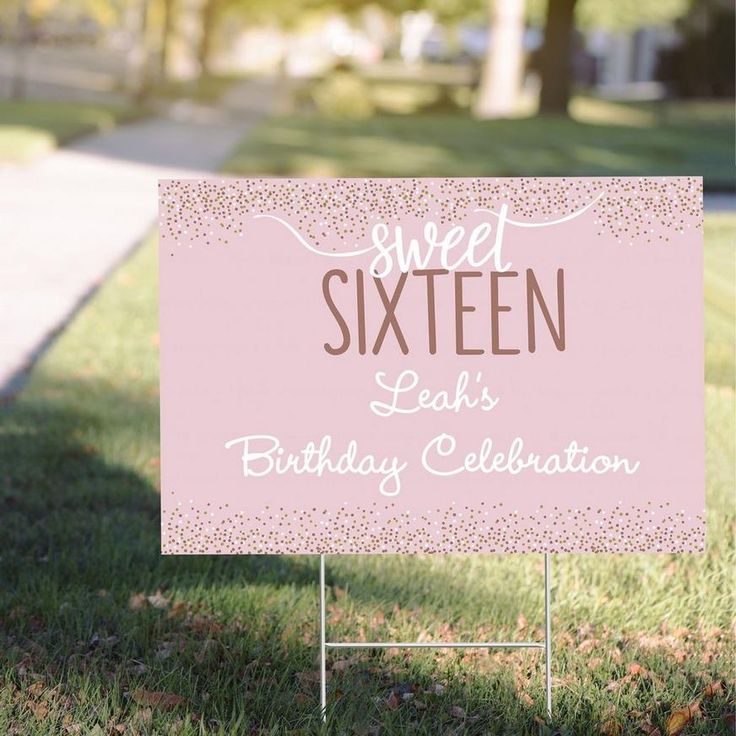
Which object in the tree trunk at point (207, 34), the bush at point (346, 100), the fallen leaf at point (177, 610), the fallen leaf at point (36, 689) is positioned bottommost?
the tree trunk at point (207, 34)

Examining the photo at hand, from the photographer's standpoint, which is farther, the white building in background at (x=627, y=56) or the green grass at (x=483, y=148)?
the white building in background at (x=627, y=56)

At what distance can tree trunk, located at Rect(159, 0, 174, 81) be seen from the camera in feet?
135

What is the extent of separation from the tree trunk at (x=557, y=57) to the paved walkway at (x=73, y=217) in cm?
872

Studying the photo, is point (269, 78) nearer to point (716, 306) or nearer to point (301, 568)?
point (716, 306)

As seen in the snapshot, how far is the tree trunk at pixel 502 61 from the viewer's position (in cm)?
3158

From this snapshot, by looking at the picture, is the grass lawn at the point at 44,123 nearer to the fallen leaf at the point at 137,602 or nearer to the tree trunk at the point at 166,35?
the tree trunk at the point at 166,35

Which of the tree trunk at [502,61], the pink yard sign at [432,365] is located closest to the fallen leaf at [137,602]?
the pink yard sign at [432,365]

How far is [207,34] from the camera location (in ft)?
166

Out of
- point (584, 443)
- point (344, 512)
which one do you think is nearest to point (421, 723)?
point (344, 512)

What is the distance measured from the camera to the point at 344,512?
11.9 ft

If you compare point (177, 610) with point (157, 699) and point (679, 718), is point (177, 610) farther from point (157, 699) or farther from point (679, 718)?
point (679, 718)

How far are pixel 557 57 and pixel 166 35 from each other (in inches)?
527

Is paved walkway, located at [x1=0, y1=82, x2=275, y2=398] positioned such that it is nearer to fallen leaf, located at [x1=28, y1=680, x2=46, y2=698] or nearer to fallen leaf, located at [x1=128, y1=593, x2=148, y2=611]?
fallen leaf, located at [x1=128, y1=593, x2=148, y2=611]

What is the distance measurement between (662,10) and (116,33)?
6153 centimetres
